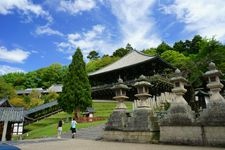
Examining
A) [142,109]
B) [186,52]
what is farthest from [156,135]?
[186,52]

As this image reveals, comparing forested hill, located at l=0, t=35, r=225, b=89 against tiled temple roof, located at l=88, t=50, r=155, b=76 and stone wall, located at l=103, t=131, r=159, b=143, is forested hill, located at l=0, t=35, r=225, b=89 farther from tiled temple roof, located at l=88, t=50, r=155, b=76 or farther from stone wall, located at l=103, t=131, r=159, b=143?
stone wall, located at l=103, t=131, r=159, b=143

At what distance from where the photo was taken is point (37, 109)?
41.2m

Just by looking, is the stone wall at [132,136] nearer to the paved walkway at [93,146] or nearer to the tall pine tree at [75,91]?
the paved walkway at [93,146]

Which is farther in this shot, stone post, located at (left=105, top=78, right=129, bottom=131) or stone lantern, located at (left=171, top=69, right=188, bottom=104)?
stone post, located at (left=105, top=78, right=129, bottom=131)

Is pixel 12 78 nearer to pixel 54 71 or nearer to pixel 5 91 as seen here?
pixel 54 71

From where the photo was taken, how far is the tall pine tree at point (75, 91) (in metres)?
32.8

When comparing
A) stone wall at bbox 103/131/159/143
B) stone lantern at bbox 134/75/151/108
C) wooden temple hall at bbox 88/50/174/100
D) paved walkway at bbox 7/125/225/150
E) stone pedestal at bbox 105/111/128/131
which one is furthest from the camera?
wooden temple hall at bbox 88/50/174/100

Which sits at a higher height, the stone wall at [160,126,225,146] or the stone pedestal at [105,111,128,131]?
the stone pedestal at [105,111,128,131]

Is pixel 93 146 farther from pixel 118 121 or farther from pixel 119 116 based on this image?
pixel 119 116

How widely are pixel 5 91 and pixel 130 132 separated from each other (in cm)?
4613

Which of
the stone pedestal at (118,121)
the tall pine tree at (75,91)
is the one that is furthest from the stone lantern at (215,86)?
the tall pine tree at (75,91)

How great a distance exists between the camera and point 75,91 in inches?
1300

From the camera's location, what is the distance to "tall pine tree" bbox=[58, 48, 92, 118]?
3278cm

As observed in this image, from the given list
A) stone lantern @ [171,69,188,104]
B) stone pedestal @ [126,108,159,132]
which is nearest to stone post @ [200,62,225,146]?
stone lantern @ [171,69,188,104]
